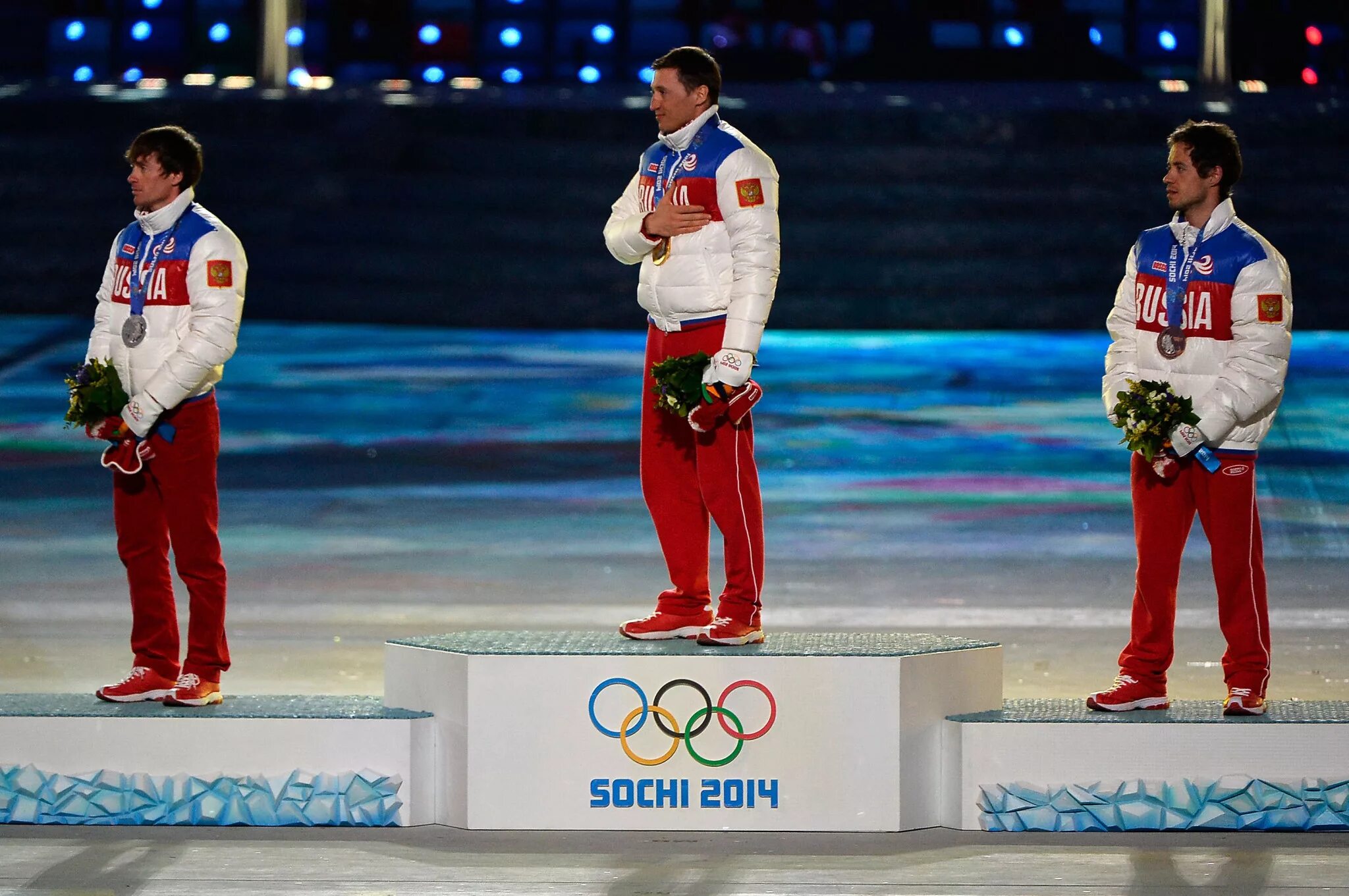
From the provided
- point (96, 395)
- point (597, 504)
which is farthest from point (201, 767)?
point (597, 504)

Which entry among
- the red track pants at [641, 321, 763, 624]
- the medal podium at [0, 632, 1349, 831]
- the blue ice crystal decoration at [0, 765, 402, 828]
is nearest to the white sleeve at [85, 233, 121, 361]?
the medal podium at [0, 632, 1349, 831]

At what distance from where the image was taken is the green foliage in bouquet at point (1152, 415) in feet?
17.1

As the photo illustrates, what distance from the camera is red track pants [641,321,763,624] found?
5.55 m

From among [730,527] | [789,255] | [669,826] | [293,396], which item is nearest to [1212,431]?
[730,527]

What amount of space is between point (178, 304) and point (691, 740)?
1835mm

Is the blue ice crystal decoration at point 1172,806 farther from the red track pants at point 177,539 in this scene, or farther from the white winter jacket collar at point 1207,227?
the red track pants at point 177,539

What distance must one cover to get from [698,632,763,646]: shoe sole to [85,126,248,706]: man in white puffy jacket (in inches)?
52.2

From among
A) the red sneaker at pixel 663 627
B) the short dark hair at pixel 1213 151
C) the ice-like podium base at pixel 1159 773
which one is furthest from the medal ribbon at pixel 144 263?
the short dark hair at pixel 1213 151

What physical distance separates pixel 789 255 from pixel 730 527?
11.4m

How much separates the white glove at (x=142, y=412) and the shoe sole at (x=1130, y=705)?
8.62 ft

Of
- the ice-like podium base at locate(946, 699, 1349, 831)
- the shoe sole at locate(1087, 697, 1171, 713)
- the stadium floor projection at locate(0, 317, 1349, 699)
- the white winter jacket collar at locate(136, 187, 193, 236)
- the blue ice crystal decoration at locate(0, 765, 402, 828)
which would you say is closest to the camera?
the ice-like podium base at locate(946, 699, 1349, 831)

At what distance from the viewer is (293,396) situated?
13625 millimetres

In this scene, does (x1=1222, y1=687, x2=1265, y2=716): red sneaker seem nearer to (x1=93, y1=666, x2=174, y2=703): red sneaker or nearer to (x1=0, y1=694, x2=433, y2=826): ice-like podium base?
(x1=0, y1=694, x2=433, y2=826): ice-like podium base

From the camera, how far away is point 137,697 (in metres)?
5.45
